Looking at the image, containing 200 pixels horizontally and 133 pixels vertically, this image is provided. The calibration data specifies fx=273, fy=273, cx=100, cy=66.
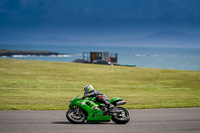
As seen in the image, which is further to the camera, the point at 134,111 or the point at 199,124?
the point at 134,111

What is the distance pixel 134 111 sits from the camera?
1234cm

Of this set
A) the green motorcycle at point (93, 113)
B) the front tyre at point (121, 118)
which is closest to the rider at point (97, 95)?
the green motorcycle at point (93, 113)

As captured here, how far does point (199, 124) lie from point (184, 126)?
2.51 ft

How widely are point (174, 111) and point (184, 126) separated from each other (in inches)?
128

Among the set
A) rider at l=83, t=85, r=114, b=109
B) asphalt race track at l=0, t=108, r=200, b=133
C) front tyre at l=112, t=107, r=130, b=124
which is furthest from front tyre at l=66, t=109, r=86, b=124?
front tyre at l=112, t=107, r=130, b=124

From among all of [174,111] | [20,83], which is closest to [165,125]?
[174,111]

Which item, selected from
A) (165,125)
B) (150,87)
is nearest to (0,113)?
(165,125)

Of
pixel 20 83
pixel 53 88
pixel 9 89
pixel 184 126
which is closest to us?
Result: pixel 184 126

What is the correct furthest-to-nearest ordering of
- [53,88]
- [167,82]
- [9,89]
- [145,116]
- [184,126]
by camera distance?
[167,82]
[53,88]
[9,89]
[145,116]
[184,126]

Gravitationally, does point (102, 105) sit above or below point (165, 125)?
above

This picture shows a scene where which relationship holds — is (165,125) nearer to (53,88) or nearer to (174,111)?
(174,111)

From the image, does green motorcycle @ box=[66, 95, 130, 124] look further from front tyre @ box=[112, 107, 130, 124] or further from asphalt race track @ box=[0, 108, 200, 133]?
asphalt race track @ box=[0, 108, 200, 133]

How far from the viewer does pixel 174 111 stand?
40.9ft

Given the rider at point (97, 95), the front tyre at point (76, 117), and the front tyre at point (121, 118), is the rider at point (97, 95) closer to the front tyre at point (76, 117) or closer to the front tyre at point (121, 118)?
the front tyre at point (121, 118)
